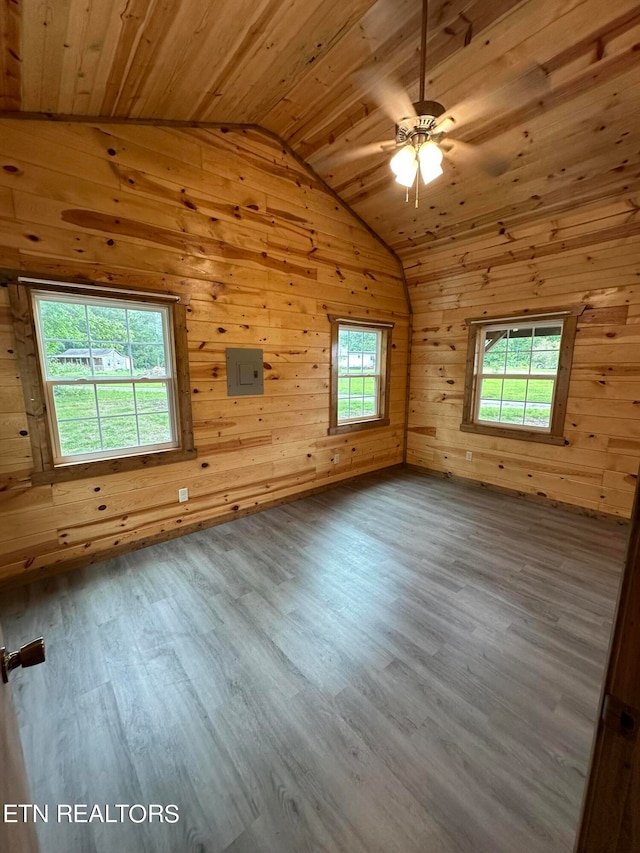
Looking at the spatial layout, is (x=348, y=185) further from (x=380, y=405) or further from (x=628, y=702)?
(x=628, y=702)

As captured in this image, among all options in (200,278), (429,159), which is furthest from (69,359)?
(429,159)

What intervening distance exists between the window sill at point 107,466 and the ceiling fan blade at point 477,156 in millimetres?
3293

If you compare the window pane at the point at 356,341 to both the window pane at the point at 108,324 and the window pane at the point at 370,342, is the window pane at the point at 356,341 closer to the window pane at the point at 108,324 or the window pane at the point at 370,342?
the window pane at the point at 370,342

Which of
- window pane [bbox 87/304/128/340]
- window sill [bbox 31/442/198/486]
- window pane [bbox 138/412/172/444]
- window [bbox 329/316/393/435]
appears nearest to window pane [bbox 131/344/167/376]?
window pane [bbox 87/304/128/340]

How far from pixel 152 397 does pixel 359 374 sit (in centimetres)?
249

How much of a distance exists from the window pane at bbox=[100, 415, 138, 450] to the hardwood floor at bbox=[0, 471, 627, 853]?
35.7 inches

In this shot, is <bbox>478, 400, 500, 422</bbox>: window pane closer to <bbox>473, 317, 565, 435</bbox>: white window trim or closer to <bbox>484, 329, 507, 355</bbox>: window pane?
<bbox>473, 317, 565, 435</bbox>: white window trim

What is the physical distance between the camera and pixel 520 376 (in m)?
3.85

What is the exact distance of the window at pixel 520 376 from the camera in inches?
138

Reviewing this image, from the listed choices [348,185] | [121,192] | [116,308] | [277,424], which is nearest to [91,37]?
[121,192]

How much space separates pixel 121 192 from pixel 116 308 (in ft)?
2.69

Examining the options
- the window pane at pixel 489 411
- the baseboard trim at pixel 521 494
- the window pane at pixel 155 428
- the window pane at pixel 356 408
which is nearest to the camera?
the window pane at pixel 155 428

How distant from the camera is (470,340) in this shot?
163 inches

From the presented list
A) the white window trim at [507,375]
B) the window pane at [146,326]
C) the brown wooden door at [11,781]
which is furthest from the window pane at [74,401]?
the white window trim at [507,375]
